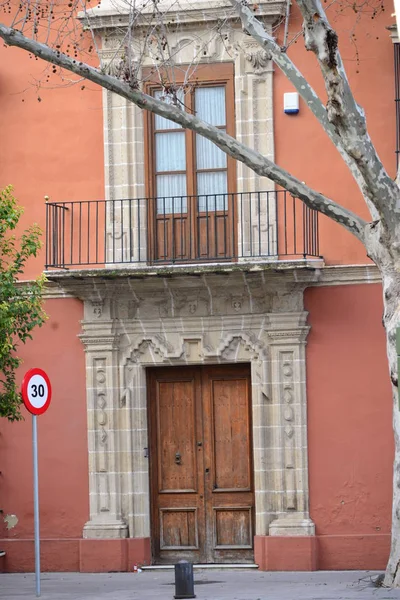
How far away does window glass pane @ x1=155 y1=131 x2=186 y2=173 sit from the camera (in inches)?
719

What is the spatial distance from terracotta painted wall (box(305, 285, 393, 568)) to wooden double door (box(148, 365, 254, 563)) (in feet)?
3.26

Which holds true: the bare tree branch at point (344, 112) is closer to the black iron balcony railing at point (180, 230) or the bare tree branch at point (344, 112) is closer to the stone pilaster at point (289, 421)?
the black iron balcony railing at point (180, 230)

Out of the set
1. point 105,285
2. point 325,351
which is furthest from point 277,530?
point 105,285

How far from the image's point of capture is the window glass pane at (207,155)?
1820cm

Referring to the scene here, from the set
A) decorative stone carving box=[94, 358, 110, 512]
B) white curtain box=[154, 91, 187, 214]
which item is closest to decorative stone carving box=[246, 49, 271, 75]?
white curtain box=[154, 91, 187, 214]

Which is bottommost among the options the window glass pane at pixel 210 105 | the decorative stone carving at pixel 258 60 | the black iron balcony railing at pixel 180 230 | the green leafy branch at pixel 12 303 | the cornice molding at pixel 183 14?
the green leafy branch at pixel 12 303

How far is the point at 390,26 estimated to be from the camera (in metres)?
17.3

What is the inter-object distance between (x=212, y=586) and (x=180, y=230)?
4.55 meters

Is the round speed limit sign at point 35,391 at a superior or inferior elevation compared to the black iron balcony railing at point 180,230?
inferior

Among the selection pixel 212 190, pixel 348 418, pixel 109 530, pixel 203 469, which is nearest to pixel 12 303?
pixel 212 190

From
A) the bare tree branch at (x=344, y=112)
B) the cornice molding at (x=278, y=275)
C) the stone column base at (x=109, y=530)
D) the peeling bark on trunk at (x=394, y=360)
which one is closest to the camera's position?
the bare tree branch at (x=344, y=112)

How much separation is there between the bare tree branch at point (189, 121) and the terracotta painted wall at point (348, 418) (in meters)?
2.67

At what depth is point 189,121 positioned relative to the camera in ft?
47.2

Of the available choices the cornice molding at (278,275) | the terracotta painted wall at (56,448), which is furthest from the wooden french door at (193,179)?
the terracotta painted wall at (56,448)
